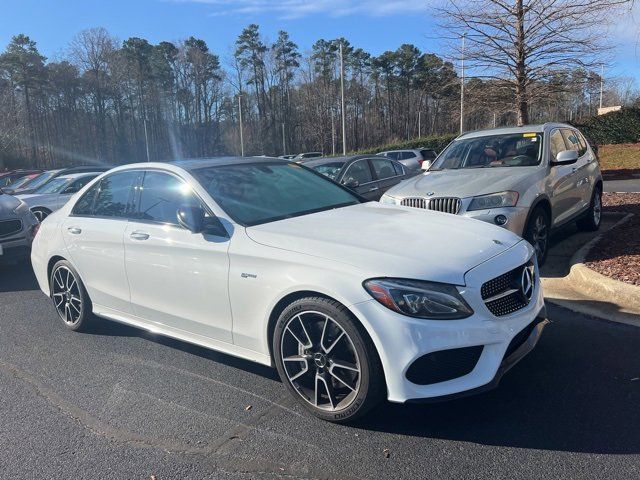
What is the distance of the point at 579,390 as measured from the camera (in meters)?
3.48

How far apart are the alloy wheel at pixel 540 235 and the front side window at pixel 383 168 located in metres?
4.31

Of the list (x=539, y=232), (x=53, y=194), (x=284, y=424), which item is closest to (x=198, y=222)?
(x=284, y=424)

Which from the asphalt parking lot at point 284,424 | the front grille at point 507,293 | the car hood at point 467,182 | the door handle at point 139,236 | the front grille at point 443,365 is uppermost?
the car hood at point 467,182

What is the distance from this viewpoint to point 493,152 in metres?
7.40

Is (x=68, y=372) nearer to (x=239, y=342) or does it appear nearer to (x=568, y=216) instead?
(x=239, y=342)

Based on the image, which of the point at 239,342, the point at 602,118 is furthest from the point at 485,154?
the point at 602,118

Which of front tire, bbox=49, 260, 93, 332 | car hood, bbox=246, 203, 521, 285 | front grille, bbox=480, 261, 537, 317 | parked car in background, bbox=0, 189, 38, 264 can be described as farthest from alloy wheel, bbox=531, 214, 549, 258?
parked car in background, bbox=0, 189, 38, 264

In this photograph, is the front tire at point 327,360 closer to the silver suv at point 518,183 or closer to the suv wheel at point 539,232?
the silver suv at point 518,183

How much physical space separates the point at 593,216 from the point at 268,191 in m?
6.03

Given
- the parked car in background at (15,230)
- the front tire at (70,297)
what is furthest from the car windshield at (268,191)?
the parked car in background at (15,230)

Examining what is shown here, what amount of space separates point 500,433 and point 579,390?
2.65 ft

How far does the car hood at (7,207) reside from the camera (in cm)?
786

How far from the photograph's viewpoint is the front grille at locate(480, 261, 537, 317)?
3107 millimetres

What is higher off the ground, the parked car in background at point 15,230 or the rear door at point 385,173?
the rear door at point 385,173
